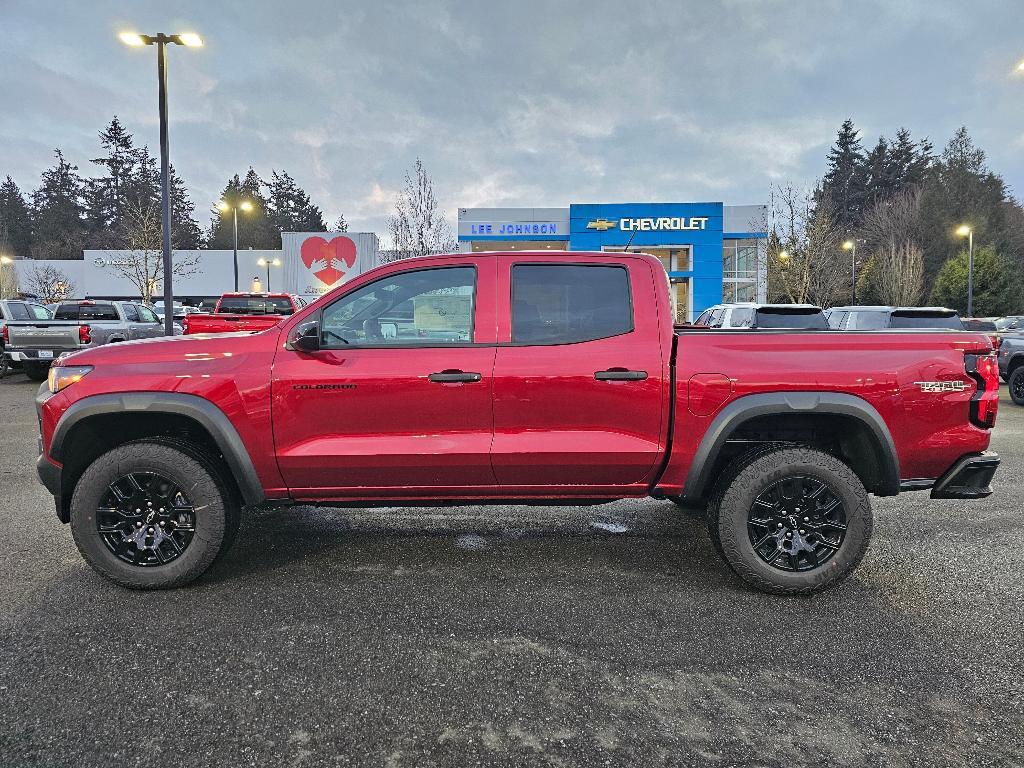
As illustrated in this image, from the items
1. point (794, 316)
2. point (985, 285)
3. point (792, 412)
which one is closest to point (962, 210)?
point (985, 285)

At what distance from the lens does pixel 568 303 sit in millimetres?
3605

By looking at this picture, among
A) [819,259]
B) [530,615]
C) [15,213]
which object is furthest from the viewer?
[15,213]

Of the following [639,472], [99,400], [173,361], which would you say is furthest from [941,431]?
[99,400]

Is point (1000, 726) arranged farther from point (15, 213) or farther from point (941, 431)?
point (15, 213)

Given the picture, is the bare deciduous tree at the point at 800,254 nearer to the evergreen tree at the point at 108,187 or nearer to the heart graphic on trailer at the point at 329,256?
the heart graphic on trailer at the point at 329,256

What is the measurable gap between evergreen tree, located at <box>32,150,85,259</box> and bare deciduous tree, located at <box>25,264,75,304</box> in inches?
1048

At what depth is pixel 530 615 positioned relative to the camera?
10.5 ft

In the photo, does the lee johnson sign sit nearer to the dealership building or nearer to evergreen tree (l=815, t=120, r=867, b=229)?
the dealership building

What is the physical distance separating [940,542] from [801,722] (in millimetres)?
2670

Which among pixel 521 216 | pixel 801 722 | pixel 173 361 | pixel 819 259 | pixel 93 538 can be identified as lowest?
pixel 801 722

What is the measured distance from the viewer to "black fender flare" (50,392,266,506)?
11.0 ft

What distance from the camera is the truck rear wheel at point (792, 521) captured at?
3.37m

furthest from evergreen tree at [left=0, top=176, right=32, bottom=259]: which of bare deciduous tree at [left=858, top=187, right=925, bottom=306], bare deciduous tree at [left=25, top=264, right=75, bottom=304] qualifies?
bare deciduous tree at [left=858, top=187, right=925, bottom=306]

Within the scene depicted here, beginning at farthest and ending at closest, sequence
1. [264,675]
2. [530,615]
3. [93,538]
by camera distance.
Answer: [93,538] → [530,615] → [264,675]
